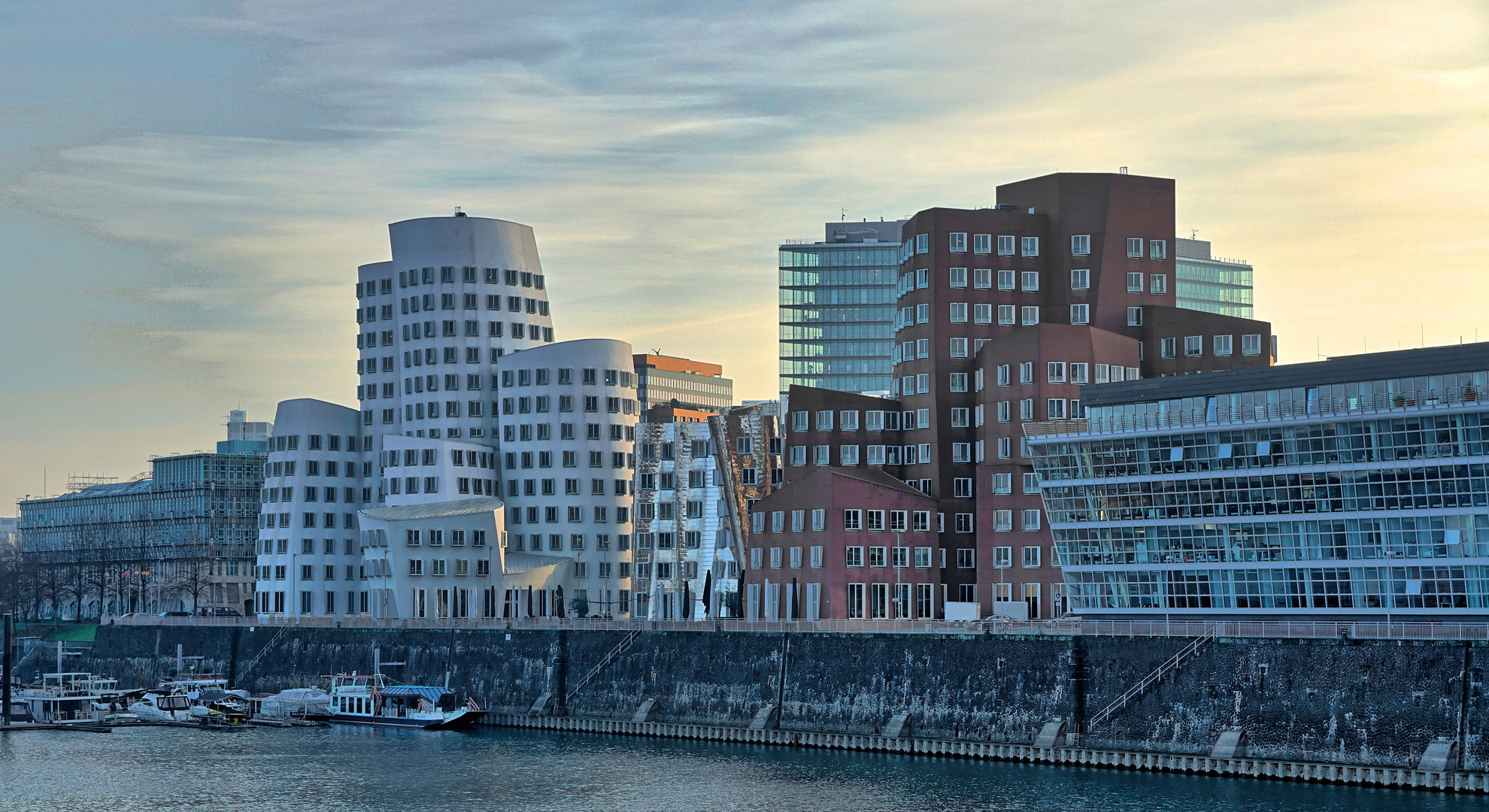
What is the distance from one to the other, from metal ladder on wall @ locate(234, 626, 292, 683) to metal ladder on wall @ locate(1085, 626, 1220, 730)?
A: 3851 inches

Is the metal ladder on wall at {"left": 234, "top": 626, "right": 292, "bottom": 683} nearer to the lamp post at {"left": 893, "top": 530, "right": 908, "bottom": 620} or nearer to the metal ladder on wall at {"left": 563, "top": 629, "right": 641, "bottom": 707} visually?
the metal ladder on wall at {"left": 563, "top": 629, "right": 641, "bottom": 707}

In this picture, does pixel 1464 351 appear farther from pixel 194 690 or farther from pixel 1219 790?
pixel 194 690

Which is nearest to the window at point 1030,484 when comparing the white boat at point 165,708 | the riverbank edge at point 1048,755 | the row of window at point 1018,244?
the row of window at point 1018,244

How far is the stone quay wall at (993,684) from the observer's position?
101312mm

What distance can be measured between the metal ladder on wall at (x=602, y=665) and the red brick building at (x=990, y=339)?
748 inches

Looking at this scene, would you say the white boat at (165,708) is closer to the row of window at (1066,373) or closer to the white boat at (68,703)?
the white boat at (68,703)

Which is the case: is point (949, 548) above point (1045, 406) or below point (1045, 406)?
below

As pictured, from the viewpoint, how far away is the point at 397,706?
157m

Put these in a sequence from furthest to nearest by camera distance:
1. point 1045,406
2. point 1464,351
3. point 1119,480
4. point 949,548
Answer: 1. point 949,548
2. point 1045,406
3. point 1119,480
4. point 1464,351

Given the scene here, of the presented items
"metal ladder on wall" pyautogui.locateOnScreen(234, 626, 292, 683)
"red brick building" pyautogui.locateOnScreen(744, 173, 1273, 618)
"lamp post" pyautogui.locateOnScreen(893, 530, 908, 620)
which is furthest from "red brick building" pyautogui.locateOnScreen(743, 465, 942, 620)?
"metal ladder on wall" pyautogui.locateOnScreen(234, 626, 292, 683)

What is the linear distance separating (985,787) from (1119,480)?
102ft

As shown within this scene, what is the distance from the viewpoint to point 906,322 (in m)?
177

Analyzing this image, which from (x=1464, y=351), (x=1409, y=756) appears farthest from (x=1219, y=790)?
(x=1464, y=351)

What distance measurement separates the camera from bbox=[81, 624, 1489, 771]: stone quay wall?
101312 millimetres
